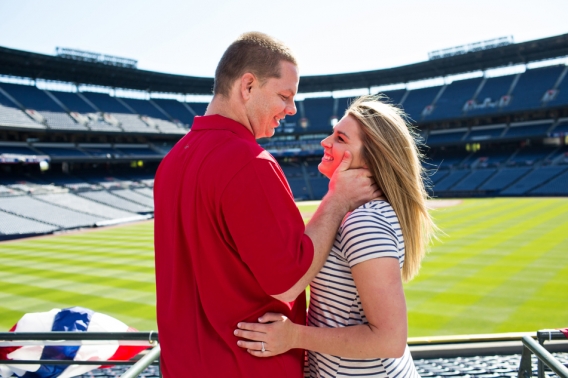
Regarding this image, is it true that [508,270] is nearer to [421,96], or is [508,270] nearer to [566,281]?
[566,281]

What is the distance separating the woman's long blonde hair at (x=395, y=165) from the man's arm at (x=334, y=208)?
0.27ft

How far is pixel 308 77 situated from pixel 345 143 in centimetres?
6262

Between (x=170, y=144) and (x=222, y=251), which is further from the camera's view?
(x=170, y=144)

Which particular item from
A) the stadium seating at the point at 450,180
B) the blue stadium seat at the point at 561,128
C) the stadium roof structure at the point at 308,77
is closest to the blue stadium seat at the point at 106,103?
the stadium roof structure at the point at 308,77

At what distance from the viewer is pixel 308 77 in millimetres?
62156

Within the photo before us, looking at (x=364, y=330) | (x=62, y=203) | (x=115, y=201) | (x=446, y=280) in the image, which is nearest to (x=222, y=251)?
(x=364, y=330)

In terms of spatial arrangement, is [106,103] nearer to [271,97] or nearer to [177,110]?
[177,110]

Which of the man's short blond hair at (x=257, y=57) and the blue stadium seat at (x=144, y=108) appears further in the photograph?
the blue stadium seat at (x=144, y=108)

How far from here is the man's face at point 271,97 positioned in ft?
6.41

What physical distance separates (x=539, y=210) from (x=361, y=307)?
29297 mm

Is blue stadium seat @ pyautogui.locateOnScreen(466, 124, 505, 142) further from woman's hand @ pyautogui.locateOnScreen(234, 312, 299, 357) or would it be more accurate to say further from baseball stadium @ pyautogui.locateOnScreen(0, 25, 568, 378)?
woman's hand @ pyautogui.locateOnScreen(234, 312, 299, 357)

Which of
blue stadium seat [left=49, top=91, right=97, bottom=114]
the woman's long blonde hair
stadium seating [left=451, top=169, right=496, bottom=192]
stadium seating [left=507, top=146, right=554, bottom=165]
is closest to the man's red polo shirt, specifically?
the woman's long blonde hair

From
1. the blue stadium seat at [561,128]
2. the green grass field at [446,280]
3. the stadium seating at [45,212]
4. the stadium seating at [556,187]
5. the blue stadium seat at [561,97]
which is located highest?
the blue stadium seat at [561,97]

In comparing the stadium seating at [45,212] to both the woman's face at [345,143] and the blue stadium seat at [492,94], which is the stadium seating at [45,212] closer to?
the woman's face at [345,143]
